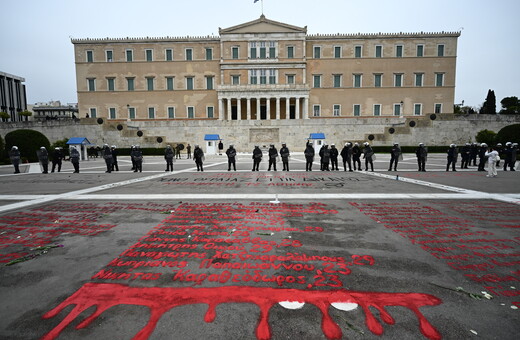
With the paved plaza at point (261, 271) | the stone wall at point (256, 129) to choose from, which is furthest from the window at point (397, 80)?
the paved plaza at point (261, 271)

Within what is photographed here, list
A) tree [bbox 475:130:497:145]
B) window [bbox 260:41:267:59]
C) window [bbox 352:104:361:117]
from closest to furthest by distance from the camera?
tree [bbox 475:130:497:145] → window [bbox 260:41:267:59] → window [bbox 352:104:361:117]

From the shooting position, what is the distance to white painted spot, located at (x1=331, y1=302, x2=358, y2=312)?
2.69m

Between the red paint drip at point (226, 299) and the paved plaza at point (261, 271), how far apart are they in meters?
0.02

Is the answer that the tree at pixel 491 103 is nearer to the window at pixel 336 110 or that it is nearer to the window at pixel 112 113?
the window at pixel 336 110

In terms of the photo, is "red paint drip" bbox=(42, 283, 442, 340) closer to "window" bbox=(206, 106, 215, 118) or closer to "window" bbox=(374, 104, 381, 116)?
"window" bbox=(206, 106, 215, 118)

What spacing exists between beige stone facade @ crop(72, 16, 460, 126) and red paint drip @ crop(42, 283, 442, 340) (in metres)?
42.6

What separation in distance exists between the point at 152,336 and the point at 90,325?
620mm

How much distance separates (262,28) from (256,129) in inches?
817

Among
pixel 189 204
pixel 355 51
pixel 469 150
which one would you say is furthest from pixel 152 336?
pixel 355 51

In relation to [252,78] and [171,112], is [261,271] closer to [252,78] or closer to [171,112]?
[252,78]

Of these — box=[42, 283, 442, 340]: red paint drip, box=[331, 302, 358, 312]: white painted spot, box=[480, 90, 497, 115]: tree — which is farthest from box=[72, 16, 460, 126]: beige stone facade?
box=[331, 302, 358, 312]: white painted spot

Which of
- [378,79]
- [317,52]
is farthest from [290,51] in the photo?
[378,79]

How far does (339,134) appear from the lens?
34438 millimetres

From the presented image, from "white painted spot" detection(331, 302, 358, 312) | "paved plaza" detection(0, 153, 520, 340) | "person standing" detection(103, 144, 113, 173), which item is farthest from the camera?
"person standing" detection(103, 144, 113, 173)
